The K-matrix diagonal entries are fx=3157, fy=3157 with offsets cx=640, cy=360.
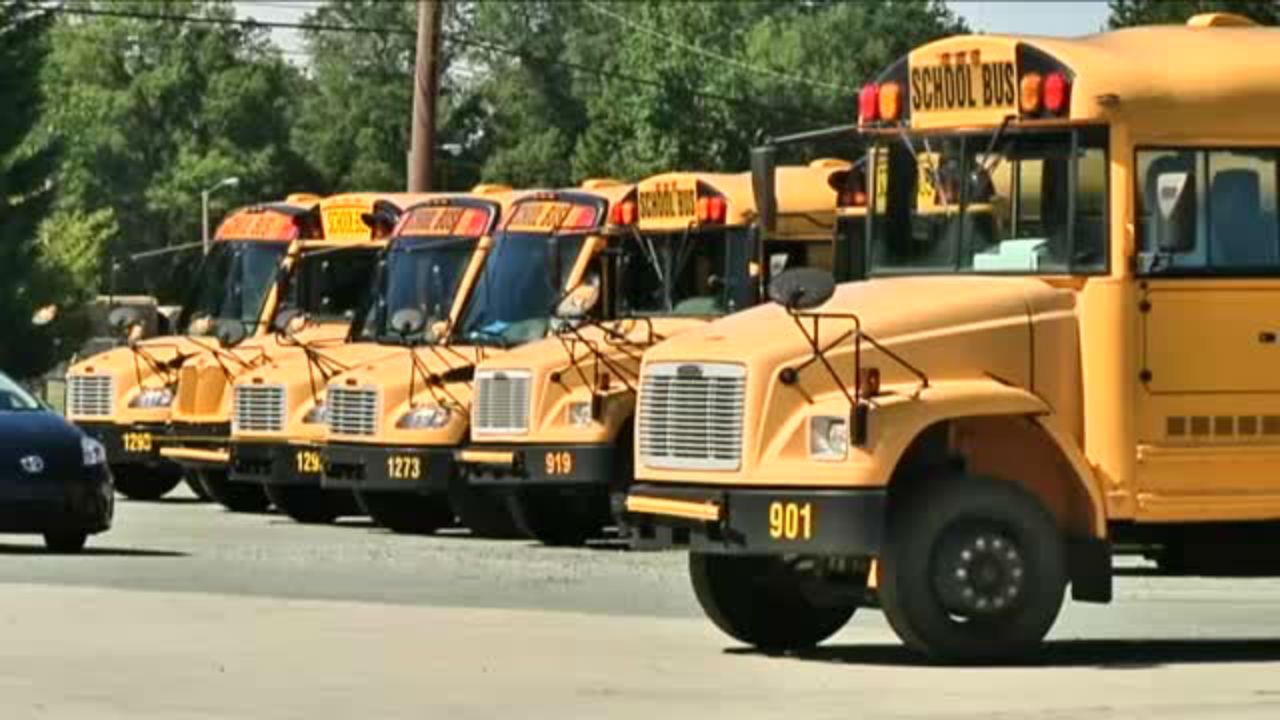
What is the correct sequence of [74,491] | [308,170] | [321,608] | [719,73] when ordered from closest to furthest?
[321,608]
[74,491]
[719,73]
[308,170]

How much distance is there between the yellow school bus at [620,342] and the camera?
24.2m

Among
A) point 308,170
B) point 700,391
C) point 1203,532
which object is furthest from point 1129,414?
point 308,170

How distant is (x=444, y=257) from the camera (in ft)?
92.1

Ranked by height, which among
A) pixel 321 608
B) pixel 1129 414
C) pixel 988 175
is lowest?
pixel 321 608

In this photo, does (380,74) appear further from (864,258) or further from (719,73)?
(864,258)

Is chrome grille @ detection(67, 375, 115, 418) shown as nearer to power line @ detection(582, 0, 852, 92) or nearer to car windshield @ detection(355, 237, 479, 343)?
car windshield @ detection(355, 237, 479, 343)

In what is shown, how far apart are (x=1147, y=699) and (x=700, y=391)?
295 centimetres

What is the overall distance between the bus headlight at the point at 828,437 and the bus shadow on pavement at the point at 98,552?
31.1ft

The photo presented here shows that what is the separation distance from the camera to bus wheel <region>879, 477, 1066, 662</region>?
15.2 meters

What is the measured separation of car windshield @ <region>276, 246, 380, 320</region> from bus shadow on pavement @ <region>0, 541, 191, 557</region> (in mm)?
6332

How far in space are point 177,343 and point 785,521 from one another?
1695 cm

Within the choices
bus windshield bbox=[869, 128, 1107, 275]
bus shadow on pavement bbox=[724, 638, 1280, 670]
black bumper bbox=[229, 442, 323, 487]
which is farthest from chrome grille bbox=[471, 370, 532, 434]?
bus windshield bbox=[869, 128, 1107, 275]

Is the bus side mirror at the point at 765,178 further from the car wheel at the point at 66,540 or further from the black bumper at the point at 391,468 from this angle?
the black bumper at the point at 391,468

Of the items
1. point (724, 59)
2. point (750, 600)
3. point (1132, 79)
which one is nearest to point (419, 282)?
point (750, 600)
